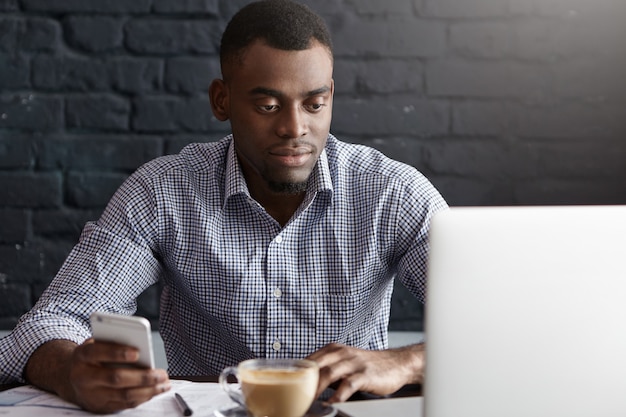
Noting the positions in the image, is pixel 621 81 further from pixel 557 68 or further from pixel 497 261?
pixel 497 261

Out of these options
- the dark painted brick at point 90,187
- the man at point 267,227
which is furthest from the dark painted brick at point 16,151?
the man at point 267,227

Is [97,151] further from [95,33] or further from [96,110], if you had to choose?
[95,33]

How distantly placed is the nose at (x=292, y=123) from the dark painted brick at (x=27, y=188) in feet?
2.53

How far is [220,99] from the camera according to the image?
1617 millimetres

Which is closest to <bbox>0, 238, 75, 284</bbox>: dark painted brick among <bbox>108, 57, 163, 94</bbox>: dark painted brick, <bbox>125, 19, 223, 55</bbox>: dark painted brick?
<bbox>108, 57, 163, 94</bbox>: dark painted brick

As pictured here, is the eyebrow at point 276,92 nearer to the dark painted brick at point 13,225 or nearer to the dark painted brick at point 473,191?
the dark painted brick at point 473,191

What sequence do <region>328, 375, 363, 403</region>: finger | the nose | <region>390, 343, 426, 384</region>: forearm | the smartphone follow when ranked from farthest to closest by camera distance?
the nose
<region>390, 343, 426, 384</region>: forearm
<region>328, 375, 363, 403</region>: finger
the smartphone

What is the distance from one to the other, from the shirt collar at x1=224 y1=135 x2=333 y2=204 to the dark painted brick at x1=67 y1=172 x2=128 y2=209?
1.74 ft

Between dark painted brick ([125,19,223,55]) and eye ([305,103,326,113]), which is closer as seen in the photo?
eye ([305,103,326,113])

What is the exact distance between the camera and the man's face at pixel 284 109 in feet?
4.66

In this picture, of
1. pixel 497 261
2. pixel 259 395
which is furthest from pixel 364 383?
pixel 497 261

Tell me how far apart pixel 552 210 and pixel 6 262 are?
1.54 meters

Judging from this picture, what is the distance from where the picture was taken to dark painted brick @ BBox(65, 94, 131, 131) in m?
1.95

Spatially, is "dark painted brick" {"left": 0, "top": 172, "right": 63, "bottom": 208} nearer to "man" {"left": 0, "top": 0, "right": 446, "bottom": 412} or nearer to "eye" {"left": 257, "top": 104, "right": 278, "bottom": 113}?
"man" {"left": 0, "top": 0, "right": 446, "bottom": 412}
